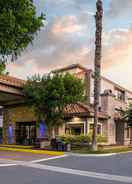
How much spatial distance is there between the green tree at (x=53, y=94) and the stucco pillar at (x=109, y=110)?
312 inches

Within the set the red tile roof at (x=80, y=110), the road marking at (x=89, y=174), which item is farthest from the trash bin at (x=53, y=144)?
the road marking at (x=89, y=174)

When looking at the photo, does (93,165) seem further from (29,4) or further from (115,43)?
(115,43)

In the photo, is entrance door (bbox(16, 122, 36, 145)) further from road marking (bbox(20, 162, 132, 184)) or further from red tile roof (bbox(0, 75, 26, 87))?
road marking (bbox(20, 162, 132, 184))

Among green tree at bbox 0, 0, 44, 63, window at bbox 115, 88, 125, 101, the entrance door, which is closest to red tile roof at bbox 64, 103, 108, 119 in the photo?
the entrance door

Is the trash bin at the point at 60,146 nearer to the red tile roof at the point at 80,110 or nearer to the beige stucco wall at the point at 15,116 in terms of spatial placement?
the red tile roof at the point at 80,110

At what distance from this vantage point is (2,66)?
15078 millimetres

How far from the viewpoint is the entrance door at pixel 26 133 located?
36688 millimetres

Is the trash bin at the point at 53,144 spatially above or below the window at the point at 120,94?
below

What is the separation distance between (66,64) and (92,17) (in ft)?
64.1

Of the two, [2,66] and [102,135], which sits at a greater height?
[2,66]

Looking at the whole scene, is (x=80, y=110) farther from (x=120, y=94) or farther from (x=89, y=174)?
(x=89, y=174)

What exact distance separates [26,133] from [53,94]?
1045 cm

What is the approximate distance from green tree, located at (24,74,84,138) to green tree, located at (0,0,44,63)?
43.7ft

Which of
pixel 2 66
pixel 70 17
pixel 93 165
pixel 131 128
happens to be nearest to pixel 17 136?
pixel 131 128
